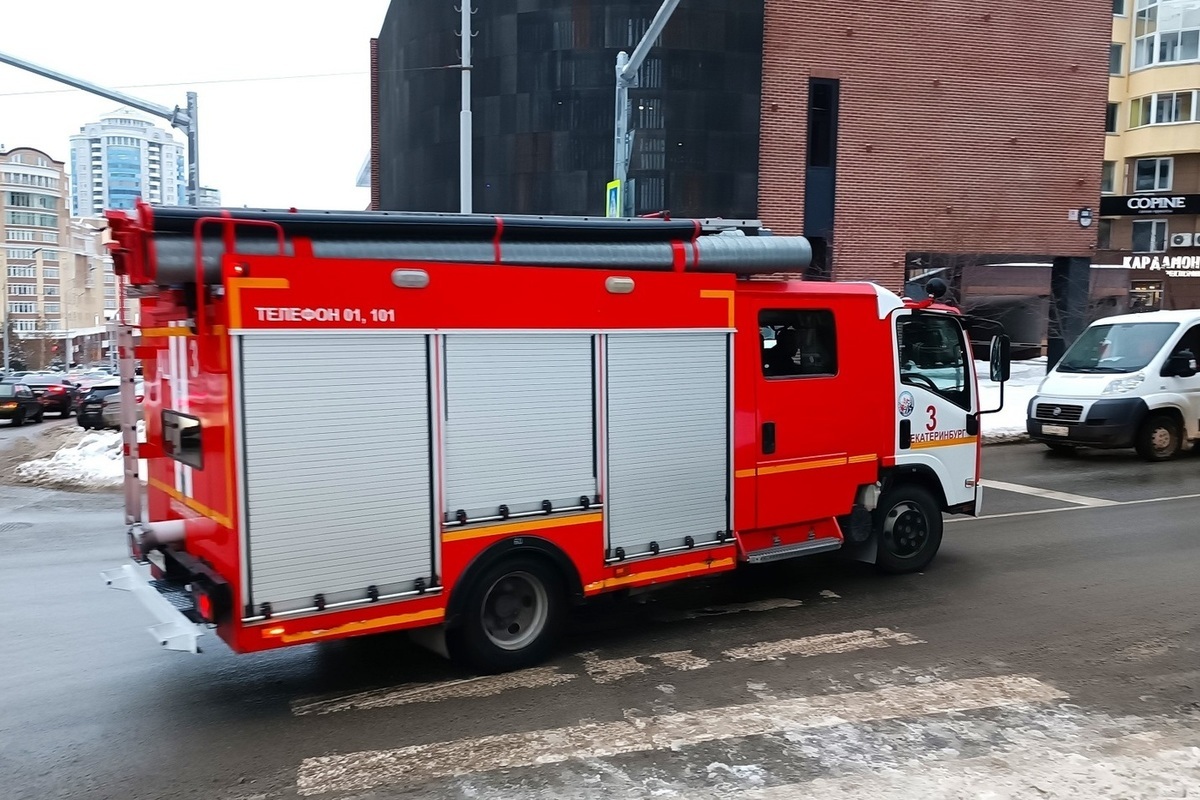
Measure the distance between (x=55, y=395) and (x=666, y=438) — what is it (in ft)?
110

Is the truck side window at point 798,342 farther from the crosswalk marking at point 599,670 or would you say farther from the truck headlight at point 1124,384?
the truck headlight at point 1124,384

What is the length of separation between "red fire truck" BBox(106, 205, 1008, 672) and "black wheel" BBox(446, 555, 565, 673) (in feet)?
0.06

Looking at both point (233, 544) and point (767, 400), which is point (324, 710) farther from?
point (767, 400)

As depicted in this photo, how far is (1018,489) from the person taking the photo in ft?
40.7

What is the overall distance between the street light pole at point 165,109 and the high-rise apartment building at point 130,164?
74.3ft

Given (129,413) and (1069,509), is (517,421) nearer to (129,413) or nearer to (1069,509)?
(129,413)

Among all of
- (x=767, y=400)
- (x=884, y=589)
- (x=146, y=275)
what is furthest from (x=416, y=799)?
(x=884, y=589)

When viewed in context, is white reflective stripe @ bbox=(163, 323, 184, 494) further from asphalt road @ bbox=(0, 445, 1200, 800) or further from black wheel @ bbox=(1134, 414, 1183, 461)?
black wheel @ bbox=(1134, 414, 1183, 461)

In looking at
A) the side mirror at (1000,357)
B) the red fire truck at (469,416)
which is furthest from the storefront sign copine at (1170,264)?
the red fire truck at (469,416)

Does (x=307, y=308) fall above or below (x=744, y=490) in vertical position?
above

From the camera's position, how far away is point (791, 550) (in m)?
6.98

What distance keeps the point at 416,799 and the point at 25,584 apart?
572 cm

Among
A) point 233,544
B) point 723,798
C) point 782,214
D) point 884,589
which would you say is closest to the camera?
point 723,798

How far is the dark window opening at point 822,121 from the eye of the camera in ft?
76.7
